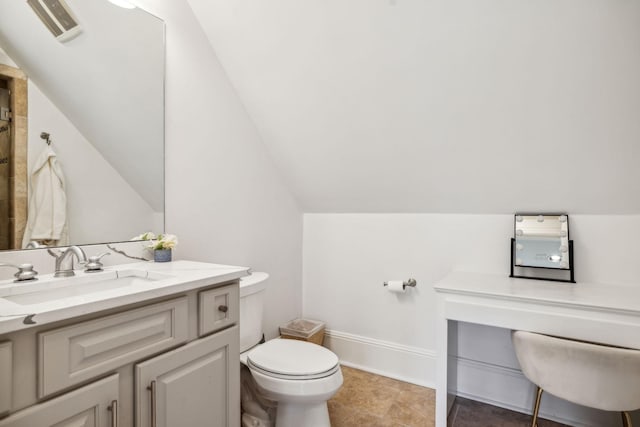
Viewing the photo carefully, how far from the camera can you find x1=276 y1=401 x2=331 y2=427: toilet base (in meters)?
1.61

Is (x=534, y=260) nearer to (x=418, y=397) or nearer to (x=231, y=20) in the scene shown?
(x=418, y=397)

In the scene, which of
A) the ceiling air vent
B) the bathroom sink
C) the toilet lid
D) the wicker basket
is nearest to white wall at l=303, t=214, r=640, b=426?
the wicker basket

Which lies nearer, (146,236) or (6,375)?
(6,375)

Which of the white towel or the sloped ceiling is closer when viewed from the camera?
the white towel

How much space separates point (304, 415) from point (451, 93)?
5.58 feet

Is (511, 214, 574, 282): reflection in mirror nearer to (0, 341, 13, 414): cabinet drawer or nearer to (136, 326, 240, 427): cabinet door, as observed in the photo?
(136, 326, 240, 427): cabinet door

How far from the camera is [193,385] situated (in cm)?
115

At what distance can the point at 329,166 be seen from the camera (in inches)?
92.4

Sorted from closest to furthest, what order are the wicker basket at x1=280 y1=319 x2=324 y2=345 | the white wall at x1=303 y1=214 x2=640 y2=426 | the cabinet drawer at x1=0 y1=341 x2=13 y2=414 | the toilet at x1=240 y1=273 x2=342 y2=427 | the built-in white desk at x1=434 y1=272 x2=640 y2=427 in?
the cabinet drawer at x1=0 y1=341 x2=13 y2=414 → the built-in white desk at x1=434 y1=272 x2=640 y2=427 → the toilet at x1=240 y1=273 x2=342 y2=427 → the white wall at x1=303 y1=214 x2=640 y2=426 → the wicker basket at x1=280 y1=319 x2=324 y2=345

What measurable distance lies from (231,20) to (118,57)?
639 millimetres

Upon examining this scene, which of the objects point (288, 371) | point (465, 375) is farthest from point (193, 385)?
point (465, 375)

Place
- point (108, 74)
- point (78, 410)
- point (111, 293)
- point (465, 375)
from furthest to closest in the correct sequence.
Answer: point (465, 375), point (108, 74), point (111, 293), point (78, 410)

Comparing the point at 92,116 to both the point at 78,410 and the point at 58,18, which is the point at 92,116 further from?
the point at 78,410

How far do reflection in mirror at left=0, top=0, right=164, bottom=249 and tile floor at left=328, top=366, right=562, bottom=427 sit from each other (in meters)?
1.46
